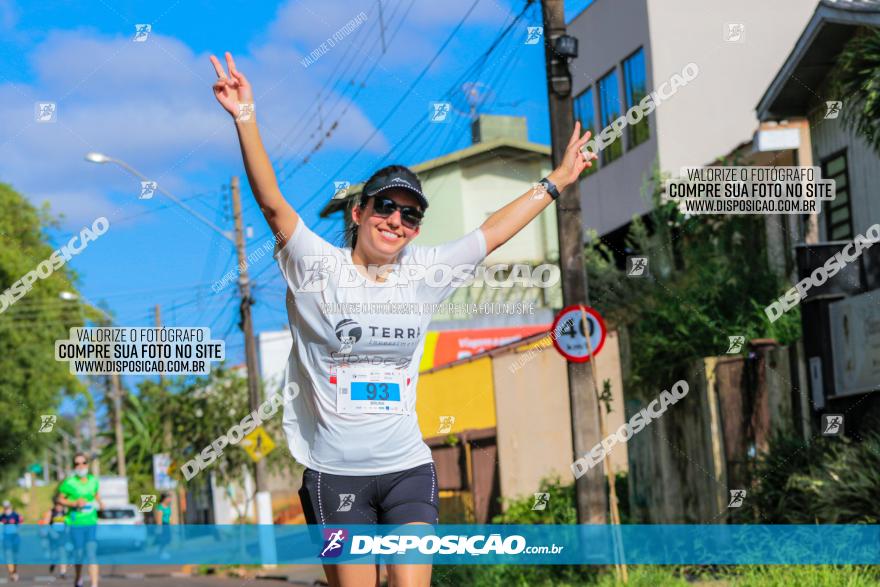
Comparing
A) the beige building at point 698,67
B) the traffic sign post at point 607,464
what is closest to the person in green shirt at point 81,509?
the traffic sign post at point 607,464

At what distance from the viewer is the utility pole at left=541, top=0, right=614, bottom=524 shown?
496 inches

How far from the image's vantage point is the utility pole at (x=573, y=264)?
12.6m

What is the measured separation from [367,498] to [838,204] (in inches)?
517

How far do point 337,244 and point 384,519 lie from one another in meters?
1.27

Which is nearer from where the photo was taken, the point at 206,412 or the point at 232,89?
the point at 232,89

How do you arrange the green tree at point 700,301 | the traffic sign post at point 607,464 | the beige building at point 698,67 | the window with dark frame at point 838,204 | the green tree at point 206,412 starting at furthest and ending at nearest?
the green tree at point 206,412
the beige building at point 698,67
the window with dark frame at point 838,204
the green tree at point 700,301
the traffic sign post at point 607,464

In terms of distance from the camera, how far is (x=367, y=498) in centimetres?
478

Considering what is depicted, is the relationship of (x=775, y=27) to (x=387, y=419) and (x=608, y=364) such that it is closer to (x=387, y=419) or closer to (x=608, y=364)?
(x=608, y=364)

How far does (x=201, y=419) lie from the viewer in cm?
3112

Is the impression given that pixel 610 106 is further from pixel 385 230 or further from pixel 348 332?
pixel 348 332

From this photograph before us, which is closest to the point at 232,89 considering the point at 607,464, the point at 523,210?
the point at 523,210

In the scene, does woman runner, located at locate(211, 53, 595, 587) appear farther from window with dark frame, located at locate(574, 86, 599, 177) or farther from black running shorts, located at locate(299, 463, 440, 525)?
window with dark frame, located at locate(574, 86, 599, 177)

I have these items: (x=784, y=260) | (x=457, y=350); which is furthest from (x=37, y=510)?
(x=784, y=260)

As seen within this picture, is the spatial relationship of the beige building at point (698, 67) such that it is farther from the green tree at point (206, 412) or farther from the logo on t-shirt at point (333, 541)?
the logo on t-shirt at point (333, 541)
